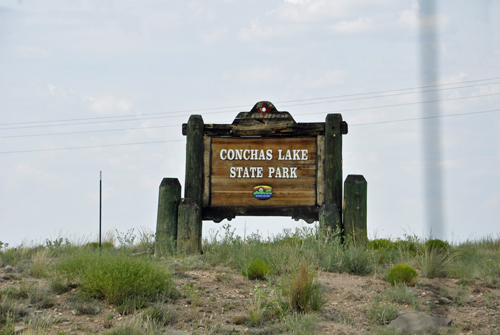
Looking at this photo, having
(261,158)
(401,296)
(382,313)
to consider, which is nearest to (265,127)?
(261,158)

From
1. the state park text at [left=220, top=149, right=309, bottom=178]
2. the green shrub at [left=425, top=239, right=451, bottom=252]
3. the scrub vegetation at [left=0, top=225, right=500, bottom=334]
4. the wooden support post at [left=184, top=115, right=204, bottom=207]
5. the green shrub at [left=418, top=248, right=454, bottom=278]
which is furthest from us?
the state park text at [left=220, top=149, right=309, bottom=178]

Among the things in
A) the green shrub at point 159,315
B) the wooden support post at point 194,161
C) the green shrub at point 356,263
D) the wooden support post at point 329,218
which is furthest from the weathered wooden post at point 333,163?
the green shrub at point 159,315

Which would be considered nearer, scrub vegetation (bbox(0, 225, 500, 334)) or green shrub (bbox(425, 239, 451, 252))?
scrub vegetation (bbox(0, 225, 500, 334))

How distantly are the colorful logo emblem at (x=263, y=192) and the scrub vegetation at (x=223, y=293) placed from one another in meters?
2.25

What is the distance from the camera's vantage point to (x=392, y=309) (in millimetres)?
5930

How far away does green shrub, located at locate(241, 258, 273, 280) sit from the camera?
715 centimetres

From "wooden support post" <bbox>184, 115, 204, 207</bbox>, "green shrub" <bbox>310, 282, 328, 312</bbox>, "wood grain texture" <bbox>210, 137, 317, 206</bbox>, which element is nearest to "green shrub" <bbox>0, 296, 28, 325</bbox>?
"green shrub" <bbox>310, 282, 328, 312</bbox>

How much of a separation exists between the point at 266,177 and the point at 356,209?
2.05 meters

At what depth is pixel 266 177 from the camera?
1055 cm

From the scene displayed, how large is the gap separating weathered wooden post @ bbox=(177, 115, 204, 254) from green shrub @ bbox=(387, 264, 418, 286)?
174 inches

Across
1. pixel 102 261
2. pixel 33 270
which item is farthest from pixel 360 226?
pixel 33 270

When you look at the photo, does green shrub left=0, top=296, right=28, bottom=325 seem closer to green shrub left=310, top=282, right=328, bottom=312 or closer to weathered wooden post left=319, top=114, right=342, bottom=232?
green shrub left=310, top=282, right=328, bottom=312

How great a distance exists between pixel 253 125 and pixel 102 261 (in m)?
5.16

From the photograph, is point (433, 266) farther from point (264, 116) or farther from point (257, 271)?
point (264, 116)
